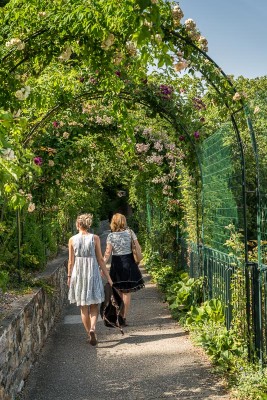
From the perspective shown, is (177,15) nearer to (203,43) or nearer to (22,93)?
(203,43)

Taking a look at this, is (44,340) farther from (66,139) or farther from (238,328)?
(66,139)

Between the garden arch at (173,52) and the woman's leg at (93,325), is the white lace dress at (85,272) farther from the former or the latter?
the garden arch at (173,52)

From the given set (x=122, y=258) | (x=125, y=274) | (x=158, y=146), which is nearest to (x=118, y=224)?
(x=122, y=258)

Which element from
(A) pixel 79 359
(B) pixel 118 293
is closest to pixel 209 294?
(B) pixel 118 293

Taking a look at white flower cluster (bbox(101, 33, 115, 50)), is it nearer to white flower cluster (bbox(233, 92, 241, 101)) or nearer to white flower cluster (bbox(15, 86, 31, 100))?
white flower cluster (bbox(15, 86, 31, 100))

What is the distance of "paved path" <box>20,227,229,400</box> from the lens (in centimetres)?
459

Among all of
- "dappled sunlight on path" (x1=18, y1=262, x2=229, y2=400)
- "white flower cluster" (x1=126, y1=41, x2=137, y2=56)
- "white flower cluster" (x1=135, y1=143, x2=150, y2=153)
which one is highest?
"white flower cluster" (x1=126, y1=41, x2=137, y2=56)

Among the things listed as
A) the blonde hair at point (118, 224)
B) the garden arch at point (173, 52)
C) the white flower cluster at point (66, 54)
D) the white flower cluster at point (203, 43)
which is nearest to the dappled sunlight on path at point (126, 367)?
the garden arch at point (173, 52)

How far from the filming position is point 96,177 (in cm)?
1714

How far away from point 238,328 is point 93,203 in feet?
48.6

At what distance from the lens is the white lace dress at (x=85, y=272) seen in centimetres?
644

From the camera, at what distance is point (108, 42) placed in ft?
14.6

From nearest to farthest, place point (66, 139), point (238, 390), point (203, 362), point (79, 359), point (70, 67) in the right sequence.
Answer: point (238, 390) → point (203, 362) → point (79, 359) → point (70, 67) → point (66, 139)

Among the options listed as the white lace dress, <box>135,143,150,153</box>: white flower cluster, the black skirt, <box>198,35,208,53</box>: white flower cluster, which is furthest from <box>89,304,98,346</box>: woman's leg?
<box>135,143,150,153</box>: white flower cluster
